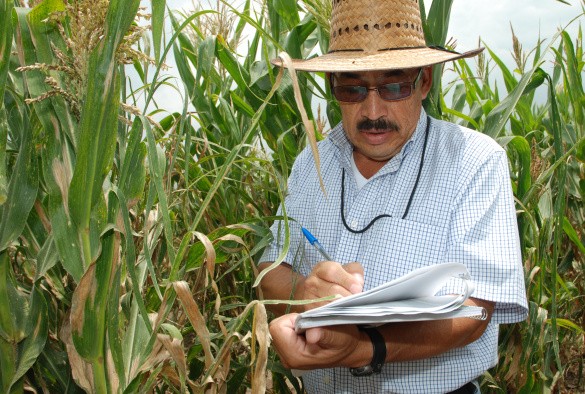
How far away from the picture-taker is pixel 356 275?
1.45m

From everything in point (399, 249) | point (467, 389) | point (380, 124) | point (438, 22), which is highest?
point (438, 22)

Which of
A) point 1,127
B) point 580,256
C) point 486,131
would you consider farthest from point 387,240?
point 580,256

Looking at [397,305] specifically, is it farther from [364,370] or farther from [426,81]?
[426,81]

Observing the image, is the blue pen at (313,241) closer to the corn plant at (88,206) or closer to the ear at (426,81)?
the corn plant at (88,206)

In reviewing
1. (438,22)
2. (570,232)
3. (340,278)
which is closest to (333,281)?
(340,278)

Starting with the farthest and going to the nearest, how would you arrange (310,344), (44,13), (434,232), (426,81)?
1. (426,81)
2. (434,232)
3. (310,344)
4. (44,13)

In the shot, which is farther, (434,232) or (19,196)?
(434,232)

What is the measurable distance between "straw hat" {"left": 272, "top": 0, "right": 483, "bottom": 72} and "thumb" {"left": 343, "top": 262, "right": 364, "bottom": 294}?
45 cm

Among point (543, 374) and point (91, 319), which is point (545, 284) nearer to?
point (543, 374)

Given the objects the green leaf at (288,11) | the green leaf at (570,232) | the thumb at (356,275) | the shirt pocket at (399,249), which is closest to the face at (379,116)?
the shirt pocket at (399,249)

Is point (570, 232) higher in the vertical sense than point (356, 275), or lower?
lower

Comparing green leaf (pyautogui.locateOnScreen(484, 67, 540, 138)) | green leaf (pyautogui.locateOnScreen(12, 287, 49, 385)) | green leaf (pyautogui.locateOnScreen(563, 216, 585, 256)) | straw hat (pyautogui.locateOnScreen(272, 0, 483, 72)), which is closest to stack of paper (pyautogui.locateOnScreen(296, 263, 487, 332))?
green leaf (pyautogui.locateOnScreen(12, 287, 49, 385))

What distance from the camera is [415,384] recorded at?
1629mm

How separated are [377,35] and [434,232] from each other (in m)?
0.47
